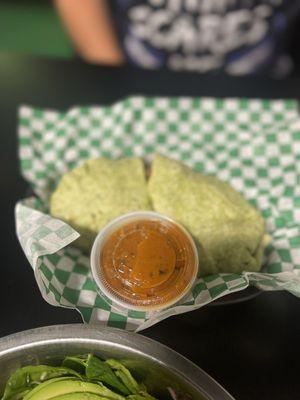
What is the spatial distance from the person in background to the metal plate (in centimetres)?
148

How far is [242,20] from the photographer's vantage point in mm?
2234

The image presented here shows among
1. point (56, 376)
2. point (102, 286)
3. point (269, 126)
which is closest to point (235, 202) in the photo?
point (269, 126)

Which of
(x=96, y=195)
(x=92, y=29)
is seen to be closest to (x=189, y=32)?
(x=92, y=29)

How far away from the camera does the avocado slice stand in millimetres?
1188

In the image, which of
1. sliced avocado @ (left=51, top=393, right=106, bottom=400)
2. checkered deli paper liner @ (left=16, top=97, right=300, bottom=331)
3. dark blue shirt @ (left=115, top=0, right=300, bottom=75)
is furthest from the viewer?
dark blue shirt @ (left=115, top=0, right=300, bottom=75)

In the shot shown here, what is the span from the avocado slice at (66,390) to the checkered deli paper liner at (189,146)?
44cm

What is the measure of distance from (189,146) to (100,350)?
3.57 ft

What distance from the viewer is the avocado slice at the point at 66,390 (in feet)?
3.90

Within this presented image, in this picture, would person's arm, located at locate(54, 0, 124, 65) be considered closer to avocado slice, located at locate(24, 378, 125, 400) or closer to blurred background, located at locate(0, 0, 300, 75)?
blurred background, located at locate(0, 0, 300, 75)

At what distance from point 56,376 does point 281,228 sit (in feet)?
3.38

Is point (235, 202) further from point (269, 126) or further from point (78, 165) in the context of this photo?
point (78, 165)

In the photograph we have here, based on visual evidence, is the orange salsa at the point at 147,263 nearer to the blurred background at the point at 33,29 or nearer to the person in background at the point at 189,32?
the person in background at the point at 189,32

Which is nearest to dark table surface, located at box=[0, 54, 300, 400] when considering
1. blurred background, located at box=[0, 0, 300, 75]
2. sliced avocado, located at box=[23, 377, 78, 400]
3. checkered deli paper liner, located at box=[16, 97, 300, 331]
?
checkered deli paper liner, located at box=[16, 97, 300, 331]

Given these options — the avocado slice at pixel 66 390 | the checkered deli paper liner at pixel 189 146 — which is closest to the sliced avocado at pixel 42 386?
the avocado slice at pixel 66 390
